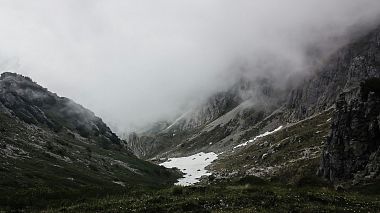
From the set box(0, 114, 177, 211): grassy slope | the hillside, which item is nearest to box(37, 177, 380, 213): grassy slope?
box(0, 114, 177, 211): grassy slope

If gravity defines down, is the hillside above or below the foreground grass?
above

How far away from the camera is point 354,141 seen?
71.5 meters

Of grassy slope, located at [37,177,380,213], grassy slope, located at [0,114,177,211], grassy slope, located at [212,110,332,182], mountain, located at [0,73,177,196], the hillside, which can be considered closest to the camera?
grassy slope, located at [37,177,380,213]

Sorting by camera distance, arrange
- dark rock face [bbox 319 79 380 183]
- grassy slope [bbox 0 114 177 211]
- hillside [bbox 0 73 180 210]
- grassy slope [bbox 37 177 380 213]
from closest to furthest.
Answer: grassy slope [bbox 37 177 380 213] < grassy slope [bbox 0 114 177 211] < dark rock face [bbox 319 79 380 183] < hillside [bbox 0 73 180 210]

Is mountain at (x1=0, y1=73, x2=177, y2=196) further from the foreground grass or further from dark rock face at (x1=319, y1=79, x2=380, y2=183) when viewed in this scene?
dark rock face at (x1=319, y1=79, x2=380, y2=183)

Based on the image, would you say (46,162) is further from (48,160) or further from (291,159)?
(291,159)

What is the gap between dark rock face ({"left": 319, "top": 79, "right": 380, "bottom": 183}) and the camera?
66000 mm

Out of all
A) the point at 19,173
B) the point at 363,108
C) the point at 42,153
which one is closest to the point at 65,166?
the point at 42,153

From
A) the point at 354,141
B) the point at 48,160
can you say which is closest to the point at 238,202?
the point at 354,141

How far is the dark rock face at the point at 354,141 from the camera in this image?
217 feet

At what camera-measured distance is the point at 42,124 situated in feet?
570

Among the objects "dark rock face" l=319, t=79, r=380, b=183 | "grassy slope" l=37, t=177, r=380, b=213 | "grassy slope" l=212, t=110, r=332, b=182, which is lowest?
"grassy slope" l=37, t=177, r=380, b=213

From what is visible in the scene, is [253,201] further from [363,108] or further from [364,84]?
[364,84]

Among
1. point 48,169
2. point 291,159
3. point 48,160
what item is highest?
point 291,159
